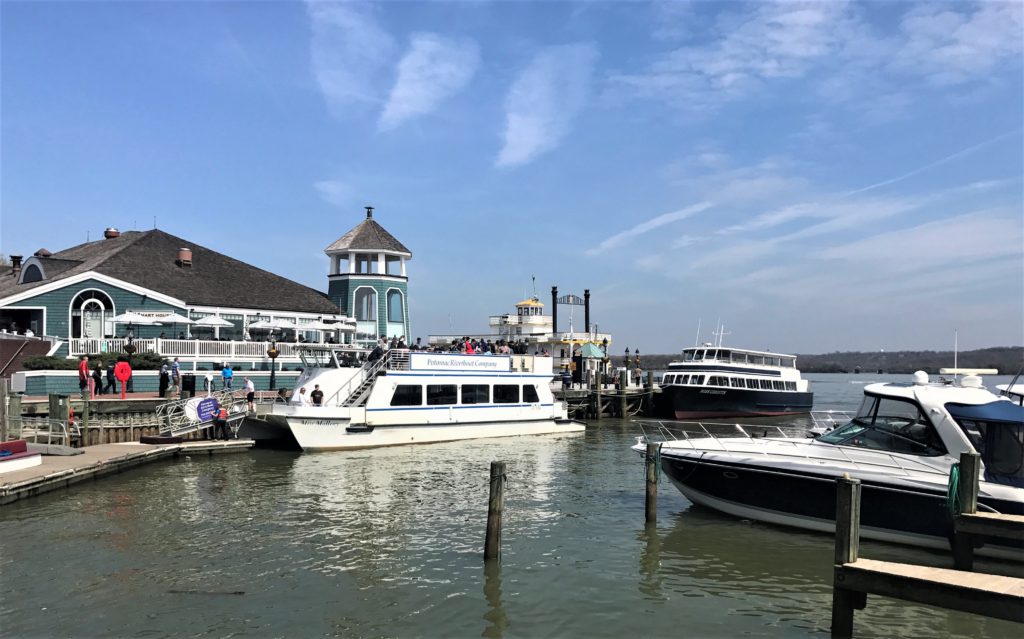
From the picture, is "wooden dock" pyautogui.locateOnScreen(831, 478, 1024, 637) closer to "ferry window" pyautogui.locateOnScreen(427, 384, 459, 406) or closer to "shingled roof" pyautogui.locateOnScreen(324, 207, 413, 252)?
"ferry window" pyautogui.locateOnScreen(427, 384, 459, 406)

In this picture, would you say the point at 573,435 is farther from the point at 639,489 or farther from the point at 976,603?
the point at 976,603

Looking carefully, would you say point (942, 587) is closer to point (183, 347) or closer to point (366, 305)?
point (183, 347)

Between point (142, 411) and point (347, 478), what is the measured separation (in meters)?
9.74

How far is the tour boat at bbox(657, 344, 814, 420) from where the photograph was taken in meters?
42.4

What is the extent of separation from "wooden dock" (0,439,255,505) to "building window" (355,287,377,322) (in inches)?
732

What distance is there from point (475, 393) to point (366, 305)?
16.7m

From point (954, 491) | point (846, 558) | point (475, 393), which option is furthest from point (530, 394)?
point (846, 558)

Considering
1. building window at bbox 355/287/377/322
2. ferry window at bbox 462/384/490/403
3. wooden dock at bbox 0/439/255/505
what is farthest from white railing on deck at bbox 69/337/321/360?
building window at bbox 355/287/377/322

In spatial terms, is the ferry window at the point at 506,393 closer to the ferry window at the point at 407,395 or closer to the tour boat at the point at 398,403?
the tour boat at the point at 398,403

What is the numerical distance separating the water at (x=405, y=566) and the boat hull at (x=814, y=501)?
29 centimetres

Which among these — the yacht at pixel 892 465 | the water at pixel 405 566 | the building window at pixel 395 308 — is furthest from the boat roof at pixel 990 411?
the building window at pixel 395 308

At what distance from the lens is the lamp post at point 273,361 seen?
32906 mm

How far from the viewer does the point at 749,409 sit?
43.5 meters

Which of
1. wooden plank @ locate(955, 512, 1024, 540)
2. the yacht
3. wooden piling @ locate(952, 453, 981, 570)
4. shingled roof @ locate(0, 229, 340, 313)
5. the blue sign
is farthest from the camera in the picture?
shingled roof @ locate(0, 229, 340, 313)
